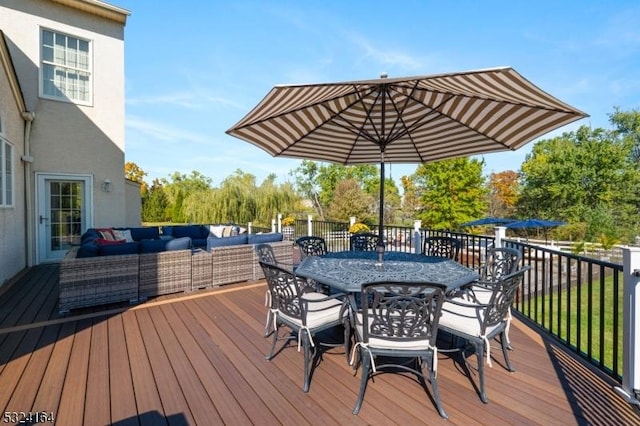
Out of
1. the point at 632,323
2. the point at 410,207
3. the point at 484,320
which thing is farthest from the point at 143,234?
the point at 410,207

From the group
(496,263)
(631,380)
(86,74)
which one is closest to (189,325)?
(496,263)

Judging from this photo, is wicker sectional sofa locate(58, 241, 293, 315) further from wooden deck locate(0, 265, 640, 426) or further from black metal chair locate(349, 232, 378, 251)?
black metal chair locate(349, 232, 378, 251)

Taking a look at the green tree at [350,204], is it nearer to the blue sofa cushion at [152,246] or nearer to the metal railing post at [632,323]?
the blue sofa cushion at [152,246]

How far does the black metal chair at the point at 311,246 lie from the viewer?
4443 millimetres

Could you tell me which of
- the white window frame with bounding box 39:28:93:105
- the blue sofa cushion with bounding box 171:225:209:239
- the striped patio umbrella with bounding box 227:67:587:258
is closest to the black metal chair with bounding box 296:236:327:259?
the striped patio umbrella with bounding box 227:67:587:258

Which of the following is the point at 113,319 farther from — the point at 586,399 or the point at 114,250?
the point at 586,399

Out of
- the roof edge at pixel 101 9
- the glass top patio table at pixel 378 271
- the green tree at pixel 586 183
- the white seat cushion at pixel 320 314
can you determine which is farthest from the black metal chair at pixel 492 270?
the green tree at pixel 586 183

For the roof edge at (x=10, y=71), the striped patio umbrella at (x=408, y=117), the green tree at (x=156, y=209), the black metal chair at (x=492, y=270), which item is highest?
the roof edge at (x=10, y=71)

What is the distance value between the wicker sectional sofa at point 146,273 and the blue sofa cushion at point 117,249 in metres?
0.06

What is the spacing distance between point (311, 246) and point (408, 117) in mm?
2186

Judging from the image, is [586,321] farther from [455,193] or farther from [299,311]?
[455,193]

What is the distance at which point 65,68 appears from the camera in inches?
278

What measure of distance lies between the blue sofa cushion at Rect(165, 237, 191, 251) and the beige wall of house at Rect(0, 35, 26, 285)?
9.03 feet

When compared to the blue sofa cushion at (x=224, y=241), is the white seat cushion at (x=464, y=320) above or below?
below
